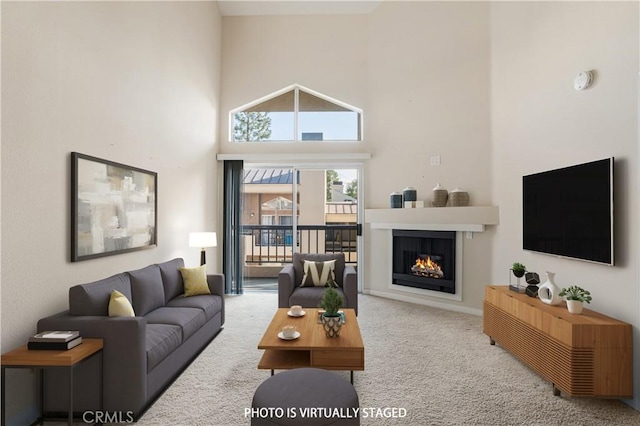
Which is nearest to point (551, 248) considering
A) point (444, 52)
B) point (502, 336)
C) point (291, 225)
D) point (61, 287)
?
point (502, 336)

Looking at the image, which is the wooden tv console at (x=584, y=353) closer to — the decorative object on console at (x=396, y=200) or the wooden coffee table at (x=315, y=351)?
the wooden coffee table at (x=315, y=351)

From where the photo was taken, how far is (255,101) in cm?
595

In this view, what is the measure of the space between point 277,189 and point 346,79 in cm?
233

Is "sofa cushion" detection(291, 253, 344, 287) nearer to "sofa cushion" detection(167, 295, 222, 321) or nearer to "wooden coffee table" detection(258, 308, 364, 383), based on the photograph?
"sofa cushion" detection(167, 295, 222, 321)

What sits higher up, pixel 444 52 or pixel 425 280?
pixel 444 52

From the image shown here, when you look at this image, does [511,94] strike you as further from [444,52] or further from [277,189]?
[277,189]

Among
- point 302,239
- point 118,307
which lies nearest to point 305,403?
A: point 118,307

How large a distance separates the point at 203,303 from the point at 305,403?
2110mm

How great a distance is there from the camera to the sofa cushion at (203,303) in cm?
334

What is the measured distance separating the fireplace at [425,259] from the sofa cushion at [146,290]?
11.6 feet

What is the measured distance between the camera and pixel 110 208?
9.87 ft

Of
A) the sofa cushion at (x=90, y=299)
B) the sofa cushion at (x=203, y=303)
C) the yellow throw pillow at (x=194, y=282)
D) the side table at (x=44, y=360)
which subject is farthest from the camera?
the yellow throw pillow at (x=194, y=282)

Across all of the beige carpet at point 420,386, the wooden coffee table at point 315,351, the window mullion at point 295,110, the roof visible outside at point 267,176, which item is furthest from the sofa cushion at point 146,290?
the window mullion at point 295,110

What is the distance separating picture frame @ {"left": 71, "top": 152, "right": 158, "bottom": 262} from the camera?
2.61 meters
